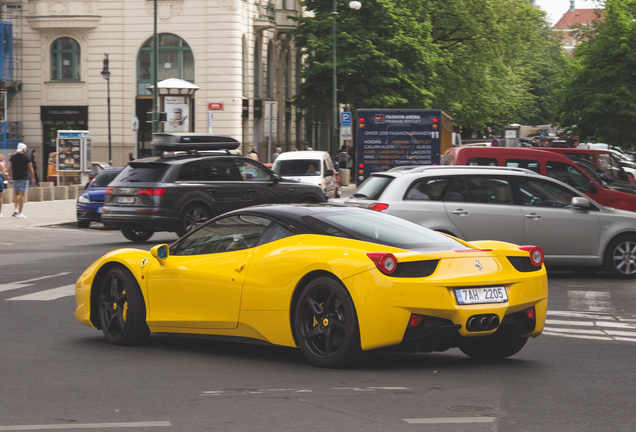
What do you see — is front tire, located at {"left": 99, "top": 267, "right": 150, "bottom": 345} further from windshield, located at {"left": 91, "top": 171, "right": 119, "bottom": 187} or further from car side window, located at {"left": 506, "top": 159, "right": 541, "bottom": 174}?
windshield, located at {"left": 91, "top": 171, "right": 119, "bottom": 187}

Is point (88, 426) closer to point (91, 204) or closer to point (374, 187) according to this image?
point (374, 187)

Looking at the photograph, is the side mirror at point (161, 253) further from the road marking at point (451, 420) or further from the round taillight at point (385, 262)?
the road marking at point (451, 420)

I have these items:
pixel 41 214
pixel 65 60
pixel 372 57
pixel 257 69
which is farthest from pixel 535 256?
pixel 257 69

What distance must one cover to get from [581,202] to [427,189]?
6.73 ft

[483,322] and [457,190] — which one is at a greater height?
[457,190]

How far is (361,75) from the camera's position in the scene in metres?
55.0

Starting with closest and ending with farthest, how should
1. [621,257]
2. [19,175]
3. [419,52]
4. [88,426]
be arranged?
[88,426] → [621,257] → [19,175] → [419,52]

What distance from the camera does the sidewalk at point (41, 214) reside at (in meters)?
26.7

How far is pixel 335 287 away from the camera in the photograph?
7523 mm

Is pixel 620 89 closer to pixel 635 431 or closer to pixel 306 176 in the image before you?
pixel 306 176

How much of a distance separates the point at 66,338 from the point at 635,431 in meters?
5.43

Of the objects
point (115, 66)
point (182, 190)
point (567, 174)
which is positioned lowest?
point (182, 190)

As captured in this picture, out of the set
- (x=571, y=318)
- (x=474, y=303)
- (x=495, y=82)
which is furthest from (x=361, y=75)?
(x=474, y=303)

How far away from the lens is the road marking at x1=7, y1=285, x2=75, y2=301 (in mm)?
12648
